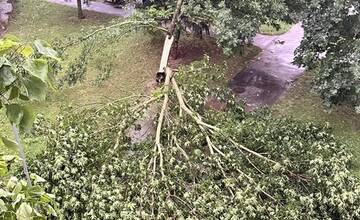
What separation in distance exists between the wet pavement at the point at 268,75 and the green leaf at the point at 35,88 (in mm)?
9728

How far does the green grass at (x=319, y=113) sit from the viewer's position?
9.78m

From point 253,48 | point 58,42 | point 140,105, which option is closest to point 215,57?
point 253,48

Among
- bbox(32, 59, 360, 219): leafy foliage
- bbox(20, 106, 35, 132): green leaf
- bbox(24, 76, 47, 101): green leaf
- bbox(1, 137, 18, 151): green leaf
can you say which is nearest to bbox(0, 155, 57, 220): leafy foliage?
bbox(1, 137, 18, 151): green leaf

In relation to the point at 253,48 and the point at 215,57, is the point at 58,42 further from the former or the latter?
the point at 253,48

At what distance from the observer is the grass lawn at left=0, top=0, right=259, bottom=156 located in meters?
11.6

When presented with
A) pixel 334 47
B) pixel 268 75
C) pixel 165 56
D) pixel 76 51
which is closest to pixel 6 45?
pixel 334 47

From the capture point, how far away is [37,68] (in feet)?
4.99

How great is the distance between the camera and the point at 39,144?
9703mm

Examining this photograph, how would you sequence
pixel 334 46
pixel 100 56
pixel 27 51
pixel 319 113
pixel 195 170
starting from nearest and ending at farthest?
pixel 27 51
pixel 195 170
pixel 334 46
pixel 319 113
pixel 100 56

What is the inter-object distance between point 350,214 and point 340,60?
343 cm

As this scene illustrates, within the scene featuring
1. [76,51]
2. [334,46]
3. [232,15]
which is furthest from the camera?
[76,51]

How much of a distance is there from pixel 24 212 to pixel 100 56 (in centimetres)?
1208

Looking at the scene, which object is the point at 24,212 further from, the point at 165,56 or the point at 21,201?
the point at 165,56

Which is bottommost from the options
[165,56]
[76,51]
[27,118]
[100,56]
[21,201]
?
[76,51]
